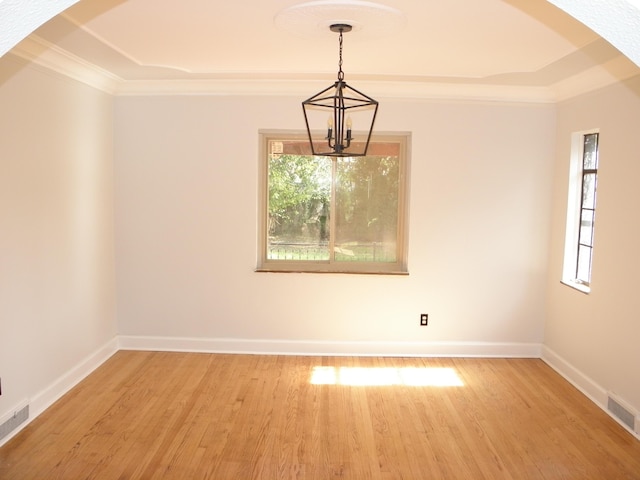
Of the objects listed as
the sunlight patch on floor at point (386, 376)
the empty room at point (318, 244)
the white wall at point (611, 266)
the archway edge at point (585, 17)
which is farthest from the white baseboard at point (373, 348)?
the archway edge at point (585, 17)

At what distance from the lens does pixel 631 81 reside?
11.5 feet

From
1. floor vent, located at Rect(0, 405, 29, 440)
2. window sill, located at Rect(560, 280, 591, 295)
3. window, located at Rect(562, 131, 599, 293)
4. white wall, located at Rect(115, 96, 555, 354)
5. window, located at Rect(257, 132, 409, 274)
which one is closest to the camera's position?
floor vent, located at Rect(0, 405, 29, 440)

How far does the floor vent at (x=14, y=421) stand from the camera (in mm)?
3175

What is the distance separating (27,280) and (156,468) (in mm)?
1532

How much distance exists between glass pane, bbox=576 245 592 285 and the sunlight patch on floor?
1.35 metres

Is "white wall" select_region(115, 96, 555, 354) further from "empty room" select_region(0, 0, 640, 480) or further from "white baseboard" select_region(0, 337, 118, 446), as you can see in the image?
"white baseboard" select_region(0, 337, 118, 446)

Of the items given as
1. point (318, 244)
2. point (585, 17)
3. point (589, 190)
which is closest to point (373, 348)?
point (318, 244)

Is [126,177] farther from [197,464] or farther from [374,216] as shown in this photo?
[197,464]

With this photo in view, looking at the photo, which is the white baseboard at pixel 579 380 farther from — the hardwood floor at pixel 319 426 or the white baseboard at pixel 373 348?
the white baseboard at pixel 373 348

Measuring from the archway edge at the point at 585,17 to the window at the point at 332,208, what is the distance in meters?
3.59

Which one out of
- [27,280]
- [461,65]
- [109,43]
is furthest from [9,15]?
[461,65]

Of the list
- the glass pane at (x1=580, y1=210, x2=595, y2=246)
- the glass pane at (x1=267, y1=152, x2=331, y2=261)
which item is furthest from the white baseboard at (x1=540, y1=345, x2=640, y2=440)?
the glass pane at (x1=267, y1=152, x2=331, y2=261)

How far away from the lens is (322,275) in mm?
4836

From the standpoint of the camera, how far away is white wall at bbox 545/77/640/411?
3.46 m
